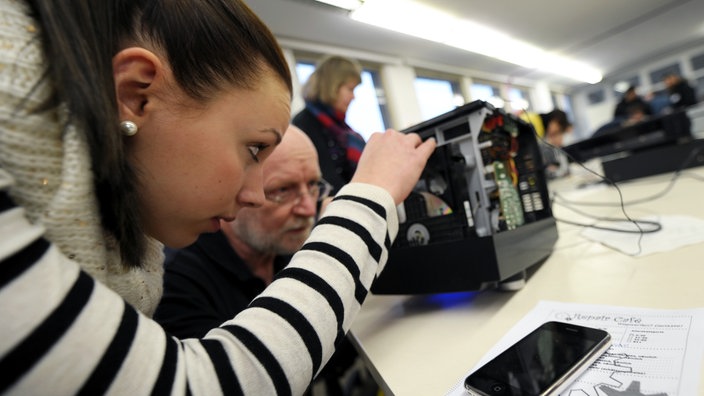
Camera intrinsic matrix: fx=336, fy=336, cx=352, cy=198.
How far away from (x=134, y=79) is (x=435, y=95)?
5.17 m

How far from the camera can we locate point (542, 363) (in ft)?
1.06

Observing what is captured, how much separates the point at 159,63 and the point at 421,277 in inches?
18.9

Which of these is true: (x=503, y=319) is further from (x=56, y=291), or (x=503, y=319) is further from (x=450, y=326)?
(x=56, y=291)

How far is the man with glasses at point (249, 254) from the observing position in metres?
0.62

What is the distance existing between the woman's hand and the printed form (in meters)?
0.24

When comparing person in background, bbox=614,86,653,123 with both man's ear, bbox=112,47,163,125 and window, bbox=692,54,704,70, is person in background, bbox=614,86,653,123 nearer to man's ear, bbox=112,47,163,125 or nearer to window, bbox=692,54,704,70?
window, bbox=692,54,704,70

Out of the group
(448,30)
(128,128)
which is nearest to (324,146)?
Result: (128,128)

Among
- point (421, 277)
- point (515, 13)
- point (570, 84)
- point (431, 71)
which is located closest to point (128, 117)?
point (421, 277)

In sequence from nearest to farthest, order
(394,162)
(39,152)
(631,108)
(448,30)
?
(39,152) → (394,162) → (448,30) → (631,108)

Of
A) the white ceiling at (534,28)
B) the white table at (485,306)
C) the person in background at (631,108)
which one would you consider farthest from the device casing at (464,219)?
the person in background at (631,108)

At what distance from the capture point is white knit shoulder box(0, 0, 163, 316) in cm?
25

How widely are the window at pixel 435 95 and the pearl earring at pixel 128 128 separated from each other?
4.48m

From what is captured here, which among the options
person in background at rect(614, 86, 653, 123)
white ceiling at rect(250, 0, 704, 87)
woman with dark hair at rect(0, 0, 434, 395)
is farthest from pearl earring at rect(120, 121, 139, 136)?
person in background at rect(614, 86, 653, 123)

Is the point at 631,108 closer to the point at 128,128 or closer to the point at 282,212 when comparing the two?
the point at 282,212
